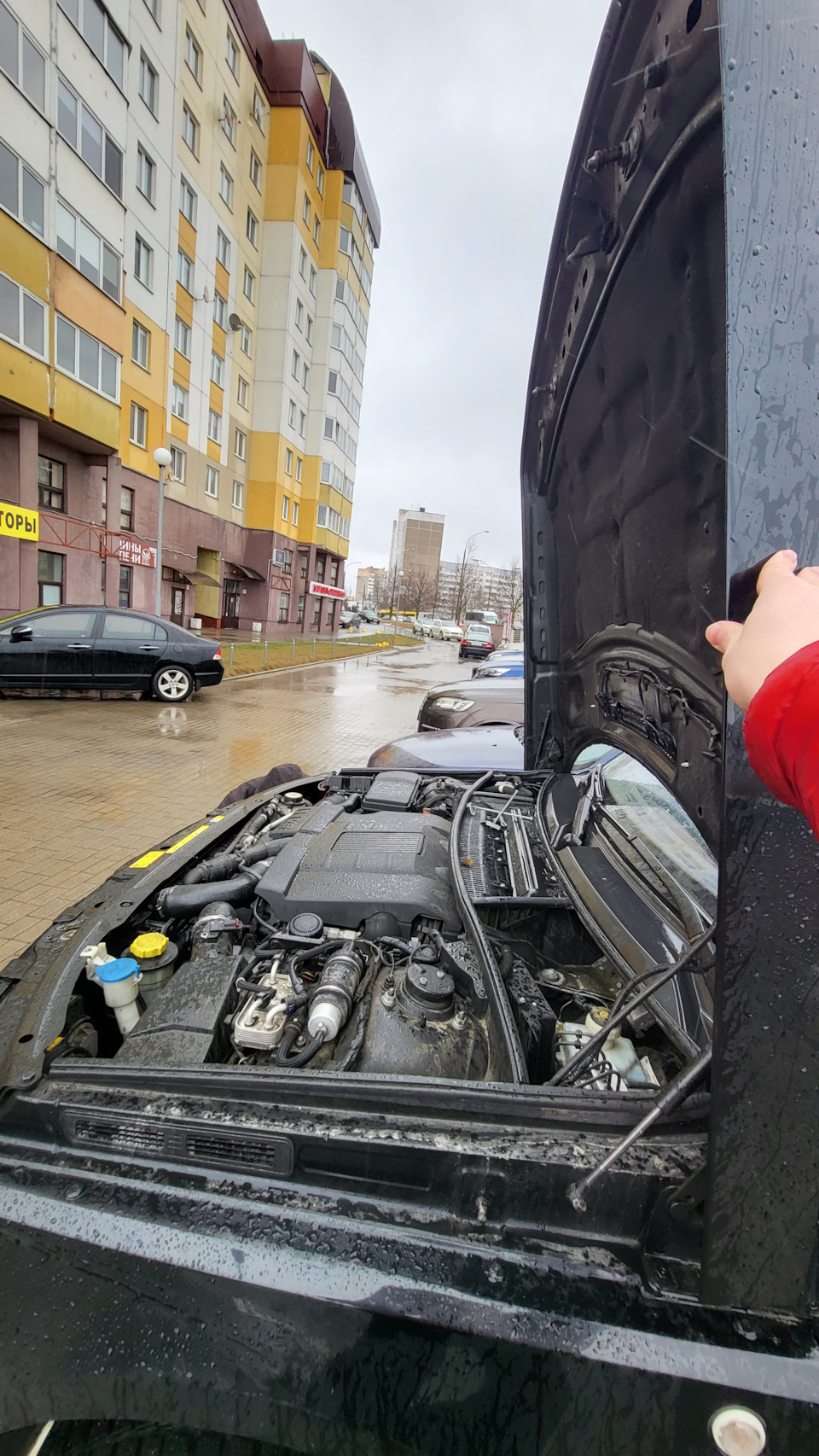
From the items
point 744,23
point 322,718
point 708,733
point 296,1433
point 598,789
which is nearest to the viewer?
point 744,23

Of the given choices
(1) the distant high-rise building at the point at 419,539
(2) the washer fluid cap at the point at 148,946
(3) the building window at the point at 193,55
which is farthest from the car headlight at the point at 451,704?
(1) the distant high-rise building at the point at 419,539

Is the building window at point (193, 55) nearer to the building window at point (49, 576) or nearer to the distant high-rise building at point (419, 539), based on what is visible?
the building window at point (49, 576)

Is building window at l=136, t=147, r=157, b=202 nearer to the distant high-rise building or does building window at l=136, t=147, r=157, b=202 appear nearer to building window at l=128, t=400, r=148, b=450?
building window at l=128, t=400, r=148, b=450

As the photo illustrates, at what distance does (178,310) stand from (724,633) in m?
23.2

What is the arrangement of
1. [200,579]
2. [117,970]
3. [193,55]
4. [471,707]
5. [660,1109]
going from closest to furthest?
1. [660,1109]
2. [117,970]
3. [471,707]
4. [193,55]
5. [200,579]

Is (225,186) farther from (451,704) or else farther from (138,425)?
(451,704)

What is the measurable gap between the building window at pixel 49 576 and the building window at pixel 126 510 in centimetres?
258

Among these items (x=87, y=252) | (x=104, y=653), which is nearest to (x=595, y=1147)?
(x=104, y=653)

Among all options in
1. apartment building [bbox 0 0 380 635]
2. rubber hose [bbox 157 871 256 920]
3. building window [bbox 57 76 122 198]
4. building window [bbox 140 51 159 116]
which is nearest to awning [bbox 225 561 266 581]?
apartment building [bbox 0 0 380 635]

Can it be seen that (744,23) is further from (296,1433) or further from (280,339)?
(280,339)

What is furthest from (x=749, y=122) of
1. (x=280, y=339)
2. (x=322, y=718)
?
(x=280, y=339)

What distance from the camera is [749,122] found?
0.92m

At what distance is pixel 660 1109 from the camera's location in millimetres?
1080

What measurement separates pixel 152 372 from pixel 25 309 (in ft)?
17.8
